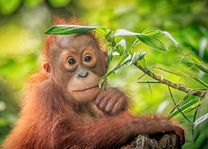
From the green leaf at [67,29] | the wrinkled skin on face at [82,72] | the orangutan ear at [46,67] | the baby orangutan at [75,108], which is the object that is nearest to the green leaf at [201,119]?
the baby orangutan at [75,108]

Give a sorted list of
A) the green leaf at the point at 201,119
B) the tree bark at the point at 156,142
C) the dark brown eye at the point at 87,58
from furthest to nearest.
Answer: the dark brown eye at the point at 87,58
the tree bark at the point at 156,142
the green leaf at the point at 201,119

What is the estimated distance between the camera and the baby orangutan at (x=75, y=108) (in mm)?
3775

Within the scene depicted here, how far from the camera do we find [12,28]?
37.1ft

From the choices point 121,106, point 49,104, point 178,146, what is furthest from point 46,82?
point 178,146

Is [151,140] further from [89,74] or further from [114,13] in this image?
[114,13]

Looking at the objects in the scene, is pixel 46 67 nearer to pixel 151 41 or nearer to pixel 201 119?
pixel 151 41

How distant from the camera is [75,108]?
423cm

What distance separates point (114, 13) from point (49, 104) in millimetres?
2414

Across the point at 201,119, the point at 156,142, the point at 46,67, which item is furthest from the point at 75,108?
the point at 201,119

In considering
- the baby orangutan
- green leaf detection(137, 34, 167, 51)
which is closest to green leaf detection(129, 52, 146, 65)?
green leaf detection(137, 34, 167, 51)

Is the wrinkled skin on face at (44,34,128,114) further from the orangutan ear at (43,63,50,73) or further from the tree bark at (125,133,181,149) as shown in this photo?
the tree bark at (125,133,181,149)

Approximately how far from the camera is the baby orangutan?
3.78 m

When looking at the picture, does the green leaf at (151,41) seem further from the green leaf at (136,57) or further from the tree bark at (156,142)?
the tree bark at (156,142)

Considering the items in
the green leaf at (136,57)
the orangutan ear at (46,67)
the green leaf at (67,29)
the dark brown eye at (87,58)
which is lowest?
the orangutan ear at (46,67)
